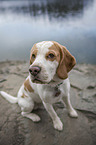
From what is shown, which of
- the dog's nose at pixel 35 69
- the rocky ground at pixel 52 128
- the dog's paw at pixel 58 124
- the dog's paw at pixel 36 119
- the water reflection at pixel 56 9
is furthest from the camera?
the water reflection at pixel 56 9

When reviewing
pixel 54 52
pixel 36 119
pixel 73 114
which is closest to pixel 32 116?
pixel 36 119

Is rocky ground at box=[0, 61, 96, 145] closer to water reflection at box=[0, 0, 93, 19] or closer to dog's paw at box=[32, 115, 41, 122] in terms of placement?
dog's paw at box=[32, 115, 41, 122]

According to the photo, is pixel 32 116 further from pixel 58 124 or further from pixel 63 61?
pixel 63 61

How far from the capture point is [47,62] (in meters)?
1.48

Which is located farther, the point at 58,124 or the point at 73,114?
the point at 73,114

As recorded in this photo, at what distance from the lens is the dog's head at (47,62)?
1.44 meters

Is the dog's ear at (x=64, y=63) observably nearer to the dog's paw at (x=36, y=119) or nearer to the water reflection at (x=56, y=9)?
the dog's paw at (x=36, y=119)

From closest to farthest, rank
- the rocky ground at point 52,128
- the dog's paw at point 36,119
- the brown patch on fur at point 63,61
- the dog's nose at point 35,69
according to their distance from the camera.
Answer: the dog's nose at point 35,69, the brown patch on fur at point 63,61, the rocky ground at point 52,128, the dog's paw at point 36,119

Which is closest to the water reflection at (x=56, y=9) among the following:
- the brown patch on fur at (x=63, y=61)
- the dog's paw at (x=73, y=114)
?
the dog's paw at (x=73, y=114)

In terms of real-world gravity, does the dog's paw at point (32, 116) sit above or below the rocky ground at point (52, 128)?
above

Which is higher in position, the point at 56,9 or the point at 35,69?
the point at 56,9

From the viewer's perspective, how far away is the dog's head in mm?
1436

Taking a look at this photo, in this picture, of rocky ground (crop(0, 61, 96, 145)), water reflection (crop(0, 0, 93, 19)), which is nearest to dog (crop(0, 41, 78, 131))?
rocky ground (crop(0, 61, 96, 145))

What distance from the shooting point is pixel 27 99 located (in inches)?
89.0
